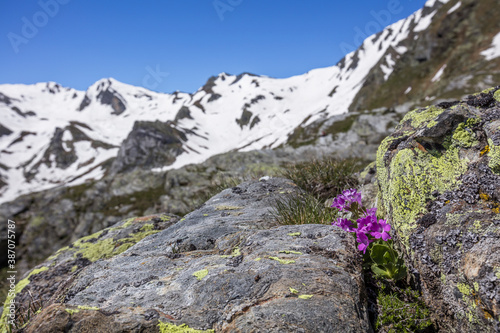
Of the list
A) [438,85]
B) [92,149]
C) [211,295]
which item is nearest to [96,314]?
[211,295]

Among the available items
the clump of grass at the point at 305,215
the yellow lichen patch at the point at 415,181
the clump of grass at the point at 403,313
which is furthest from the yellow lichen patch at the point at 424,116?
the clump of grass at the point at 403,313

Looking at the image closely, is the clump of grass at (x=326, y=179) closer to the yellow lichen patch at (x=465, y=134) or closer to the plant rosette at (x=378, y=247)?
the plant rosette at (x=378, y=247)

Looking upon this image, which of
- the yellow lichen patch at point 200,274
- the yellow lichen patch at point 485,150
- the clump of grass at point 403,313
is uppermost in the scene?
the yellow lichen patch at point 485,150

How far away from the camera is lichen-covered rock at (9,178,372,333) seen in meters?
2.88

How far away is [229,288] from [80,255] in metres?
6.21

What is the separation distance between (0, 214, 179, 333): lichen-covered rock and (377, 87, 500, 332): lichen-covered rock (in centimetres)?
651

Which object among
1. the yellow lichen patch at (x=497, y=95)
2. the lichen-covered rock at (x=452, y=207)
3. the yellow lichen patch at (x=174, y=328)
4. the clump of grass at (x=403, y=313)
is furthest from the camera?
the yellow lichen patch at (x=497, y=95)

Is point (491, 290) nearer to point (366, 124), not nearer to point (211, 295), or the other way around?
point (211, 295)

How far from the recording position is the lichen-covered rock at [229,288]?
2883 mm

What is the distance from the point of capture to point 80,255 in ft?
25.3

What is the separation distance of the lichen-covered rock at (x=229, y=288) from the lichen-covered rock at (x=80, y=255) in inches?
111

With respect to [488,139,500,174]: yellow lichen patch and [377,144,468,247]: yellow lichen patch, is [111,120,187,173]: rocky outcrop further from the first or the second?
[488,139,500,174]: yellow lichen patch

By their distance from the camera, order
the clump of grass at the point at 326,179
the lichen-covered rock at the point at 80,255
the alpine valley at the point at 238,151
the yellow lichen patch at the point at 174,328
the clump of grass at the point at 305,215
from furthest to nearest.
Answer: the alpine valley at the point at 238,151 < the clump of grass at the point at 326,179 < the lichen-covered rock at the point at 80,255 < the clump of grass at the point at 305,215 < the yellow lichen patch at the point at 174,328

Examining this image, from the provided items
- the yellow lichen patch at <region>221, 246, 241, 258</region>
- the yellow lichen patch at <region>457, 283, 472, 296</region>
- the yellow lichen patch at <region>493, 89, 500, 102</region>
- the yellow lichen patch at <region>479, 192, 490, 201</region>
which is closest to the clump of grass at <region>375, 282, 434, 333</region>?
the yellow lichen patch at <region>457, 283, 472, 296</region>
